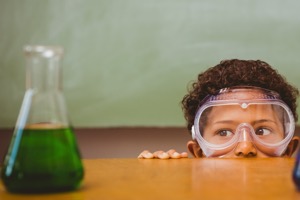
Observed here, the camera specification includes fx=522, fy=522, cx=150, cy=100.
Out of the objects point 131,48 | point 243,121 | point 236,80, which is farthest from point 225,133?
point 131,48

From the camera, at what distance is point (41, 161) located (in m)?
0.54

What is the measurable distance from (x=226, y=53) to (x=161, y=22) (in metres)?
0.33

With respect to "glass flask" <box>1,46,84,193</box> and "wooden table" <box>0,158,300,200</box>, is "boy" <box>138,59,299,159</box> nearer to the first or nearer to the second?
"wooden table" <box>0,158,300,200</box>

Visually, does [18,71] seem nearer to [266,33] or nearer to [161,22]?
[161,22]

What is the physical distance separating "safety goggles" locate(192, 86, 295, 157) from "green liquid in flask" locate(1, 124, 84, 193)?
0.91 meters

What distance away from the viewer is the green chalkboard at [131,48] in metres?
2.34

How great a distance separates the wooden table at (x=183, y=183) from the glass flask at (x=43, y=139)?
0.05 ft

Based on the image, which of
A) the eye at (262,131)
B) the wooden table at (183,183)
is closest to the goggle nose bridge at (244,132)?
the eye at (262,131)

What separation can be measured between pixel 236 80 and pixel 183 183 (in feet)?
3.62

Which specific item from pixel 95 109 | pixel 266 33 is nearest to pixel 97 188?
pixel 95 109

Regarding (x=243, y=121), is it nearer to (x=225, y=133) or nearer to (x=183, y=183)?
(x=225, y=133)

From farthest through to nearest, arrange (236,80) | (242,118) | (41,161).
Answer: (236,80)
(242,118)
(41,161)

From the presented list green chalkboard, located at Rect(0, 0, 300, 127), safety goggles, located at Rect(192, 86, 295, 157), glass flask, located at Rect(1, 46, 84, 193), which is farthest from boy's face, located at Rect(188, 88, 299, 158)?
glass flask, located at Rect(1, 46, 84, 193)

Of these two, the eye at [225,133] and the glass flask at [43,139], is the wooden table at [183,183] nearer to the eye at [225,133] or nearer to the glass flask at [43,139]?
the glass flask at [43,139]
